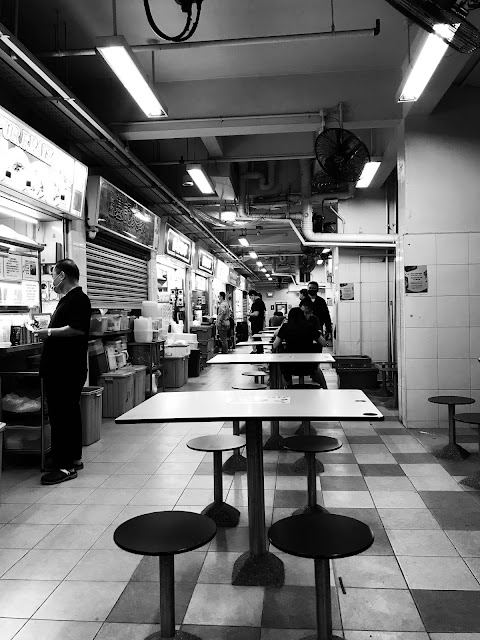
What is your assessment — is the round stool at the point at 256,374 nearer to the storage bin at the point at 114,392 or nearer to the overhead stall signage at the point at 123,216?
the storage bin at the point at 114,392

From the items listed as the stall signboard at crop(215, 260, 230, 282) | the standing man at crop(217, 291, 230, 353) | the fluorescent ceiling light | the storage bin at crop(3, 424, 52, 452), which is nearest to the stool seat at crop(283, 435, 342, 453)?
the storage bin at crop(3, 424, 52, 452)

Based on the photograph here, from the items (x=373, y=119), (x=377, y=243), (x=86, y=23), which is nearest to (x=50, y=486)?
(x=86, y=23)

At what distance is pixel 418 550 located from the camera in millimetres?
3037

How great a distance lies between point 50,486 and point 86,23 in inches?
168

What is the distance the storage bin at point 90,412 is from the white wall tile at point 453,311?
4096 millimetres

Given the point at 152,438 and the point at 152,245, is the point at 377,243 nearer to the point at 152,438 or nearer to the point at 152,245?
the point at 152,245

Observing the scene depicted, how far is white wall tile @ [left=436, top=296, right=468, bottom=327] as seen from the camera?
609cm

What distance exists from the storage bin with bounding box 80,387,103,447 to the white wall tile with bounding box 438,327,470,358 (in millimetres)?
4042

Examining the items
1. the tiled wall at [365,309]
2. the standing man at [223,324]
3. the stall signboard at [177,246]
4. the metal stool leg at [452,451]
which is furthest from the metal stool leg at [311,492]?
the standing man at [223,324]

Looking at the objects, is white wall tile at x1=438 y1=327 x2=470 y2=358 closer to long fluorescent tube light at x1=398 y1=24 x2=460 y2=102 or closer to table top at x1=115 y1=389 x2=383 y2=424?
long fluorescent tube light at x1=398 y1=24 x2=460 y2=102

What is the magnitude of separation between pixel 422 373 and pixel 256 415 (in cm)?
422

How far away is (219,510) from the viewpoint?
354 centimetres

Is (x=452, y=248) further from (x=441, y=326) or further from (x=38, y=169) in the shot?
(x=38, y=169)

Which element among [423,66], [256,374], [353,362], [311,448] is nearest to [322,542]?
[311,448]
